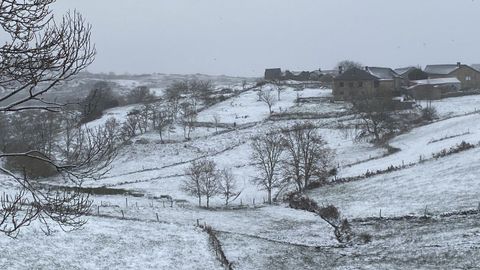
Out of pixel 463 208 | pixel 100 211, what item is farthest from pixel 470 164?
pixel 100 211

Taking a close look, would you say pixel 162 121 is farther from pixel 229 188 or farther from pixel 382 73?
pixel 382 73

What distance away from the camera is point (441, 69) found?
11806 centimetres

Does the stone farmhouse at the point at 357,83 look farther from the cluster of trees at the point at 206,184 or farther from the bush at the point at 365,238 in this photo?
the bush at the point at 365,238

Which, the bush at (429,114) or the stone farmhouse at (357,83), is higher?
the stone farmhouse at (357,83)

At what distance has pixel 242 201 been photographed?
53875 millimetres

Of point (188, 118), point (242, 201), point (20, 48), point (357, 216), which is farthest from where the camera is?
point (188, 118)

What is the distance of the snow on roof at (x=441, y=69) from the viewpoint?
115400 mm

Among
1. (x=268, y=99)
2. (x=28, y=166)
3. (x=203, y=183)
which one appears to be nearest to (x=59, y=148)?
(x=28, y=166)

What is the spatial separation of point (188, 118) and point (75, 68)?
88.8 meters

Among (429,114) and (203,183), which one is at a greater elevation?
(429,114)

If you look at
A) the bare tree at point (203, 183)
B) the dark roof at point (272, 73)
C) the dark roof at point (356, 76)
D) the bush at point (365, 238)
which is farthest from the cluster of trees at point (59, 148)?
the dark roof at point (272, 73)

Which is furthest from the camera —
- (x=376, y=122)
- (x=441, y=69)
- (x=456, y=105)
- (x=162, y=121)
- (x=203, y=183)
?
(x=441, y=69)

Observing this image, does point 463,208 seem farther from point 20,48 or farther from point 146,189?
point 146,189

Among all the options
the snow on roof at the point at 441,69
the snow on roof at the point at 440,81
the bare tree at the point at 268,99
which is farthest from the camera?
the snow on roof at the point at 441,69
